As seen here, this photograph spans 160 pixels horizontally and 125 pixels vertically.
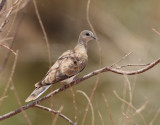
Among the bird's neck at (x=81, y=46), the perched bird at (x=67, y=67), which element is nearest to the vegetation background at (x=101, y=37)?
the bird's neck at (x=81, y=46)

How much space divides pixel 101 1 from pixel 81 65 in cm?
478

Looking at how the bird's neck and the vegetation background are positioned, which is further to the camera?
the vegetation background

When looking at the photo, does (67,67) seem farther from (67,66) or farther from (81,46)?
(81,46)

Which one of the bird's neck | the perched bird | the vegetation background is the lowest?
the perched bird

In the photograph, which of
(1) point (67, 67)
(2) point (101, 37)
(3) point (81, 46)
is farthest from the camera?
(2) point (101, 37)

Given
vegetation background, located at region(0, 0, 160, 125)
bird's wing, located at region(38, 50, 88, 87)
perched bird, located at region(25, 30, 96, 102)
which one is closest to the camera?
perched bird, located at region(25, 30, 96, 102)

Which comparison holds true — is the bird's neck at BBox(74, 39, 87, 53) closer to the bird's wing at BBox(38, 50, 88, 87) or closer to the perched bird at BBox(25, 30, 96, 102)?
the perched bird at BBox(25, 30, 96, 102)

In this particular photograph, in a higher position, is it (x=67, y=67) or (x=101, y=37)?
(x=101, y=37)

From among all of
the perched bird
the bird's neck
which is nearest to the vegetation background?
the bird's neck

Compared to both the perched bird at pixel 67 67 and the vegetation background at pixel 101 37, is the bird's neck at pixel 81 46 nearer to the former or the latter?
the perched bird at pixel 67 67

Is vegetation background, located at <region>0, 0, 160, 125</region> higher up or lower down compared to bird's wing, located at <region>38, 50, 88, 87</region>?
higher up

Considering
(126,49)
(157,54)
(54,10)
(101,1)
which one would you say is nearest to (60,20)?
(54,10)

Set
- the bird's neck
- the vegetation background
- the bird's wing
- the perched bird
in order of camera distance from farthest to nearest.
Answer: the vegetation background → the bird's neck → the bird's wing → the perched bird

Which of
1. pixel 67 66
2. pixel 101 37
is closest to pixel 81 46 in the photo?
pixel 67 66
